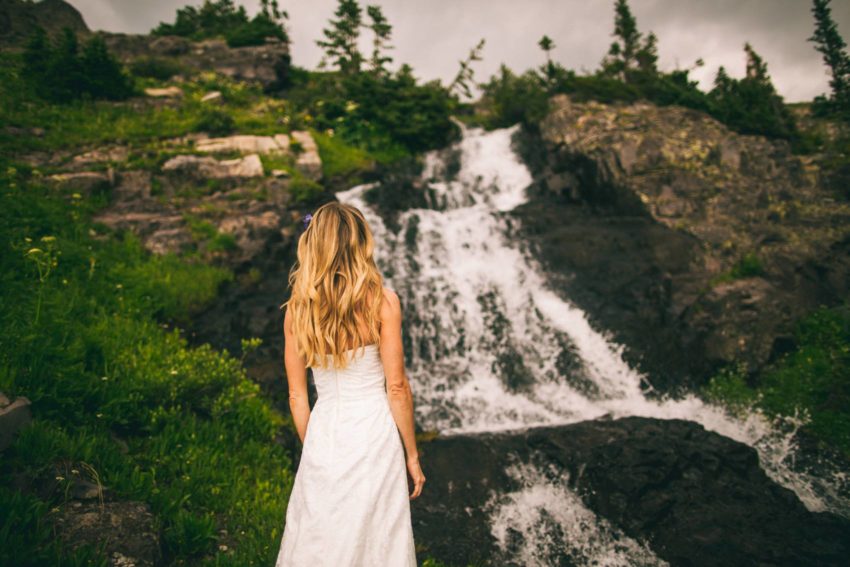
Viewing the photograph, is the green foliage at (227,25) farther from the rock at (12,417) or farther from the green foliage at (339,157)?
the rock at (12,417)

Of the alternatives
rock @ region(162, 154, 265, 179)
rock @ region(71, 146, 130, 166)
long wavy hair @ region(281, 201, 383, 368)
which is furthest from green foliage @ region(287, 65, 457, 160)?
long wavy hair @ region(281, 201, 383, 368)

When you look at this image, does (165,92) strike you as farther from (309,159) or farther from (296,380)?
(296,380)

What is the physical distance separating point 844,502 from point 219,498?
10110 mm

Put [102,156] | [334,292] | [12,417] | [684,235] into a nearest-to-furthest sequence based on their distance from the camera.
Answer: [334,292], [12,417], [102,156], [684,235]

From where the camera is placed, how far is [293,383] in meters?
3.05

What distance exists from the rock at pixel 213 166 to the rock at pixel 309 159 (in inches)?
69.9

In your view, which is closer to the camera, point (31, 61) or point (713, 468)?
point (713, 468)

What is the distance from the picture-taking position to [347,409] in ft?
9.29

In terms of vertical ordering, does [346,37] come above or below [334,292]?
above

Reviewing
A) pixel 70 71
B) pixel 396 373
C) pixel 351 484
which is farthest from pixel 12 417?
pixel 70 71

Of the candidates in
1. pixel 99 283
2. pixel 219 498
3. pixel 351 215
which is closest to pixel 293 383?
pixel 351 215

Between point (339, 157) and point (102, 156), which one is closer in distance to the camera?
point (102, 156)

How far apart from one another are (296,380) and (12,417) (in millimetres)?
3374

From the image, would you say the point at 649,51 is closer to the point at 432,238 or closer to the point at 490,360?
the point at 432,238
